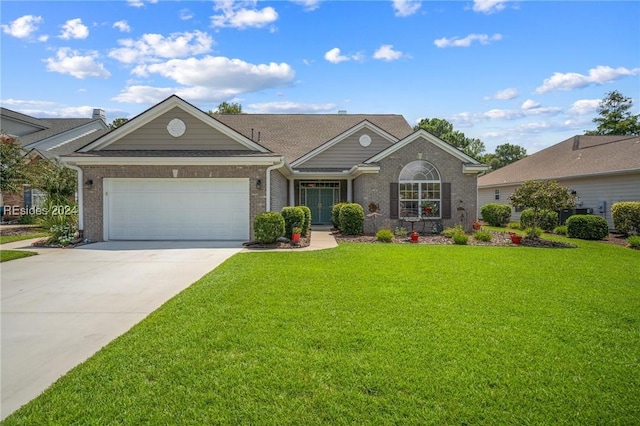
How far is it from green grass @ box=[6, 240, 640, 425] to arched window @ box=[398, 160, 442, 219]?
9.72 m

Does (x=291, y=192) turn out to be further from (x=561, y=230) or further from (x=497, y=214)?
(x=561, y=230)

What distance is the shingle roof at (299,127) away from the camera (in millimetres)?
20859

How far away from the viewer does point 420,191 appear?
1642 centimetres

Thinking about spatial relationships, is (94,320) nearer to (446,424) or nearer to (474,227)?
(446,424)

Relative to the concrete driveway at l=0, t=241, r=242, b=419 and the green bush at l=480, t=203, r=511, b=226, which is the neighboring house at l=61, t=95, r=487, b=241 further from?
the green bush at l=480, t=203, r=511, b=226

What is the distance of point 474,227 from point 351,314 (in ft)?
40.9

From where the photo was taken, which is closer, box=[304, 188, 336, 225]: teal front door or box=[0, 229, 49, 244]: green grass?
box=[0, 229, 49, 244]: green grass

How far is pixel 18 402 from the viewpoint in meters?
2.97

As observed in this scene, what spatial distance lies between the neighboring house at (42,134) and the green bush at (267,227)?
16.8m

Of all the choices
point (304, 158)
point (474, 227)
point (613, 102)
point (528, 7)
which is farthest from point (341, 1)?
A: point (613, 102)

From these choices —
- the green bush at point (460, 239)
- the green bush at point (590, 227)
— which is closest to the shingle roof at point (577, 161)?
the green bush at point (590, 227)

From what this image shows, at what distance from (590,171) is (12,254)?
2311cm

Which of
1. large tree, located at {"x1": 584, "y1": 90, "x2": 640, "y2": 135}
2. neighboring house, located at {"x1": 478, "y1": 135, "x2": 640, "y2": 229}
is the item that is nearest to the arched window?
neighboring house, located at {"x1": 478, "y1": 135, "x2": 640, "y2": 229}

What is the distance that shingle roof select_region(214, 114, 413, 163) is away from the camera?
68.4ft
